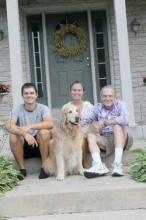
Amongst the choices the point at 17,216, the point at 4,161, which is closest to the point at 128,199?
the point at 17,216

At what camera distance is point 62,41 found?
9352mm

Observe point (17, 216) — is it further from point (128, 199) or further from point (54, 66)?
point (54, 66)

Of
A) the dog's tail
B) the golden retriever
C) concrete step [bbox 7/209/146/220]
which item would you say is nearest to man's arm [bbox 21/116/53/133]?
the golden retriever

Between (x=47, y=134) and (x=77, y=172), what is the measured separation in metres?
0.59

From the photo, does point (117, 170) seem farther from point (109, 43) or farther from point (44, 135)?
point (109, 43)

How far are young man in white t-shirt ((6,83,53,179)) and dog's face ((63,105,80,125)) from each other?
30cm

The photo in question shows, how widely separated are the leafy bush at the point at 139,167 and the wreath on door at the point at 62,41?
14.6 feet

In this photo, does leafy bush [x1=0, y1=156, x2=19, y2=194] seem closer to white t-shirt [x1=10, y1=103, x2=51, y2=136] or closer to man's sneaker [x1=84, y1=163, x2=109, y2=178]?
white t-shirt [x1=10, y1=103, x2=51, y2=136]

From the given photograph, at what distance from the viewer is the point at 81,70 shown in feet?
30.7

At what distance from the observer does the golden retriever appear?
16.8ft

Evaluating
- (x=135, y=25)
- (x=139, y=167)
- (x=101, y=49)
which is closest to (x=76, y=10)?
(x=101, y=49)

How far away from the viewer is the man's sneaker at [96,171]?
5.05 metres

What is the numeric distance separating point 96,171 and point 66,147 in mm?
444

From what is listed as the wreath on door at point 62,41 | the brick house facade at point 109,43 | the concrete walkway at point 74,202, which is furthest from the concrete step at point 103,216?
the wreath on door at point 62,41
